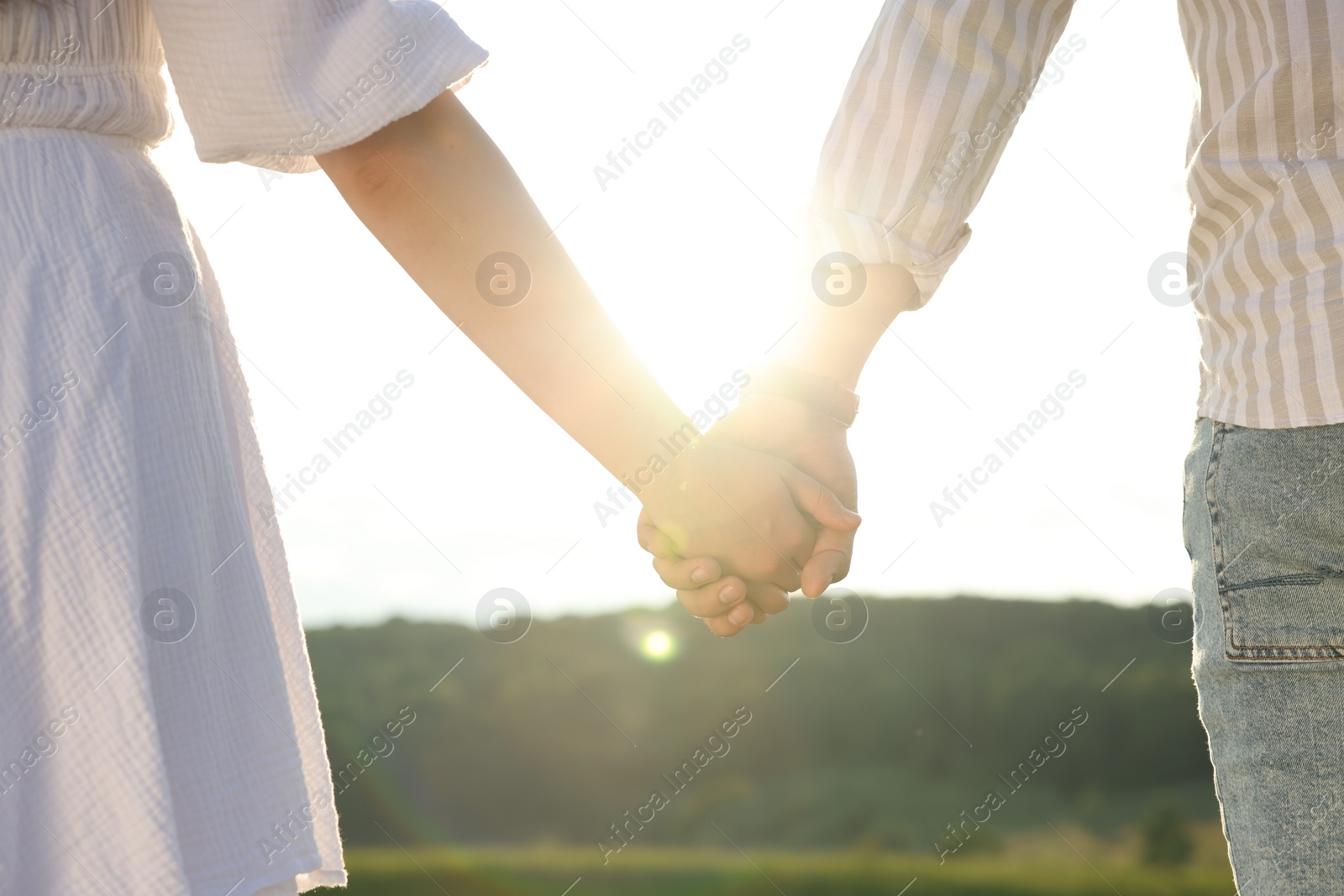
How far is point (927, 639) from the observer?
543 inches

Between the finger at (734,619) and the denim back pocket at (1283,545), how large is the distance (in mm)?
927

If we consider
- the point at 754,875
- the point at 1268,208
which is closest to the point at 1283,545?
the point at 1268,208

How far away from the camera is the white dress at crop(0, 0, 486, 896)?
0.87m

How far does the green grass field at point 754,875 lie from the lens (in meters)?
13.9

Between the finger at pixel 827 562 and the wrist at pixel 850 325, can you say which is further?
the finger at pixel 827 562

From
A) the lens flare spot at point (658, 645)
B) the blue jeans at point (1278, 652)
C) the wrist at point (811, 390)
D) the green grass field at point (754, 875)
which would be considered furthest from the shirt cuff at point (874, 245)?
the green grass field at point (754, 875)

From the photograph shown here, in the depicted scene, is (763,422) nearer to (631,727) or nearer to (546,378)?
(546,378)

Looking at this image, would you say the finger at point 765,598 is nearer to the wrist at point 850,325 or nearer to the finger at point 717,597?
the finger at point 717,597

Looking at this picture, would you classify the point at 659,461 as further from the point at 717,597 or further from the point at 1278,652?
the point at 1278,652

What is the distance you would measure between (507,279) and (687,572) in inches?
30.6

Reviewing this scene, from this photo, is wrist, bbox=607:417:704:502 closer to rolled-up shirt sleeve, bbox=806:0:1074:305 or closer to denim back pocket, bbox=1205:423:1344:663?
rolled-up shirt sleeve, bbox=806:0:1074:305

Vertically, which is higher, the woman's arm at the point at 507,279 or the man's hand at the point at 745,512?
the woman's arm at the point at 507,279

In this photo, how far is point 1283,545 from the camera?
1087 millimetres

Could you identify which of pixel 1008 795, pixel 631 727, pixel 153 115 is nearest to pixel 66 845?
pixel 153 115
